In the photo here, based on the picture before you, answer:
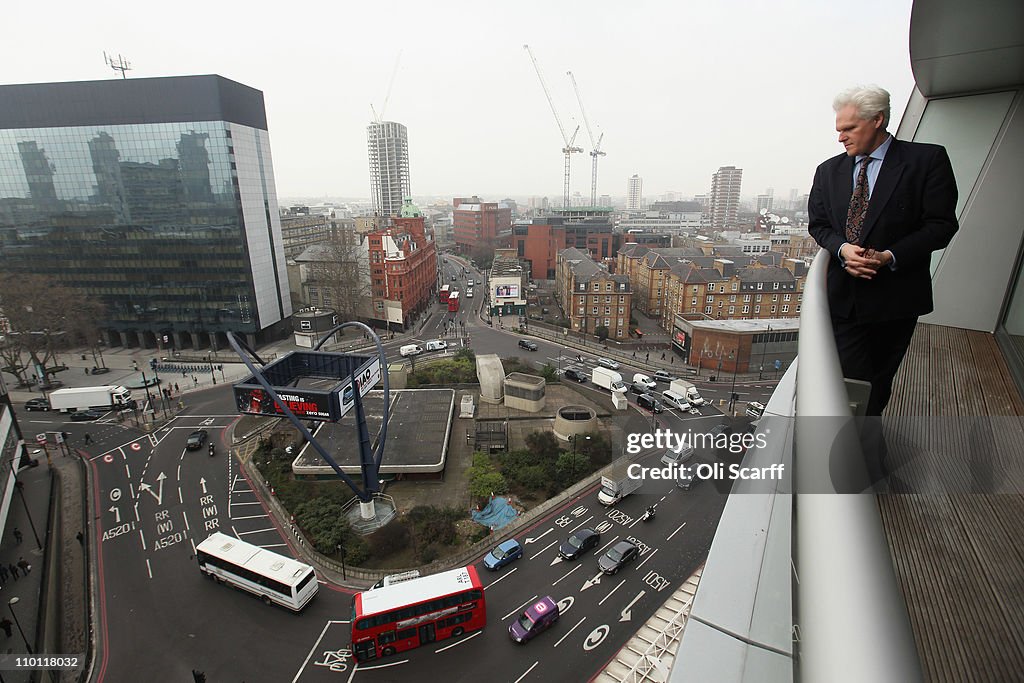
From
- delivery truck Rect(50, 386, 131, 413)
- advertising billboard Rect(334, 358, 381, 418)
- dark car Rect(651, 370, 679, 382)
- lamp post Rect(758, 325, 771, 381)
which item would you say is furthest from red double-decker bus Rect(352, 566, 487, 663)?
lamp post Rect(758, 325, 771, 381)

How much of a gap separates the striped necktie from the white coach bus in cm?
1335

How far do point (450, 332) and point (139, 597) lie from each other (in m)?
26.8

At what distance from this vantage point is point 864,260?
208 cm

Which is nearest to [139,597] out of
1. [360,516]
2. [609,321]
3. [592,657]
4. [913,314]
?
[360,516]

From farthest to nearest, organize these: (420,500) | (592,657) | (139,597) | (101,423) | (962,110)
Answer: (101,423) < (420,500) < (139,597) < (592,657) < (962,110)

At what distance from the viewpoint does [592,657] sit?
422 inches

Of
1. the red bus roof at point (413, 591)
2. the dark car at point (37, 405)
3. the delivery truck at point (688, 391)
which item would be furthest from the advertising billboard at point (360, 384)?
the dark car at point (37, 405)

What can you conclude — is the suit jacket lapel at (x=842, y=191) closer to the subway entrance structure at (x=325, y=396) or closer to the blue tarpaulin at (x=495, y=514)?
the subway entrance structure at (x=325, y=396)

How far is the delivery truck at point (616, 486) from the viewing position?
16.0 metres

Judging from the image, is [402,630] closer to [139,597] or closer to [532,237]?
[139,597]

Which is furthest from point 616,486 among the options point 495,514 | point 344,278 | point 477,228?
point 477,228

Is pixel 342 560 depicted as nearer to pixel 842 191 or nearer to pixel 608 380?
pixel 842 191

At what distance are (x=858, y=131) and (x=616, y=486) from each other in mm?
15128

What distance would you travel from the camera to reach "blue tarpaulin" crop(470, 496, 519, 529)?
50.5 ft
